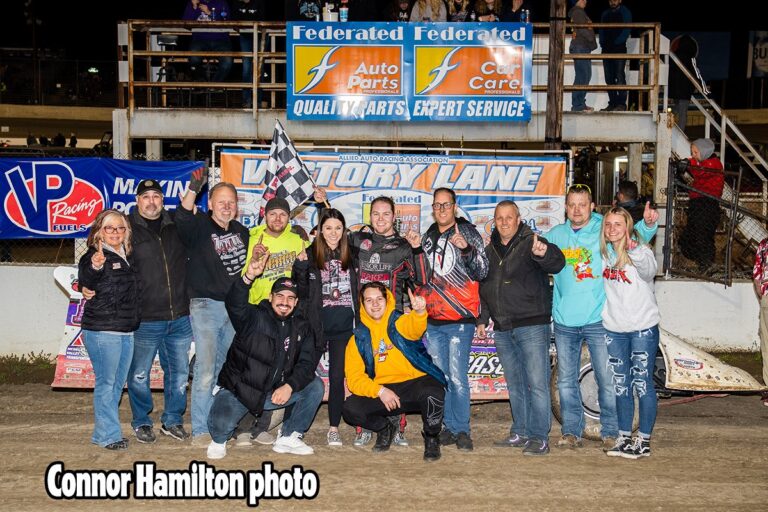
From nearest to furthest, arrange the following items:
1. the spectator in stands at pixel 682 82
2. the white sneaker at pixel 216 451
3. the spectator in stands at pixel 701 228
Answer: the white sneaker at pixel 216 451 → the spectator in stands at pixel 701 228 → the spectator in stands at pixel 682 82

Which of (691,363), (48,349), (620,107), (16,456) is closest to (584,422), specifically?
(691,363)

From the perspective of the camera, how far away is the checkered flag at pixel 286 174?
8.82 meters

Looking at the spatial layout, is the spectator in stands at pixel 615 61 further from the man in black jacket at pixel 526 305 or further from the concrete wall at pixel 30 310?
the concrete wall at pixel 30 310

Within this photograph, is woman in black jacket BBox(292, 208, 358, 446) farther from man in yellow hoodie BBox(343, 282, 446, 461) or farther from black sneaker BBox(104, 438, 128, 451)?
black sneaker BBox(104, 438, 128, 451)

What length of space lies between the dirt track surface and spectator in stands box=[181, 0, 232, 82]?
7.87m

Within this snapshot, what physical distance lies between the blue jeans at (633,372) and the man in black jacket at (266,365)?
2425mm

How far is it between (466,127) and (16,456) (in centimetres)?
861

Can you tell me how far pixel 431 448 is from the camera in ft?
22.2

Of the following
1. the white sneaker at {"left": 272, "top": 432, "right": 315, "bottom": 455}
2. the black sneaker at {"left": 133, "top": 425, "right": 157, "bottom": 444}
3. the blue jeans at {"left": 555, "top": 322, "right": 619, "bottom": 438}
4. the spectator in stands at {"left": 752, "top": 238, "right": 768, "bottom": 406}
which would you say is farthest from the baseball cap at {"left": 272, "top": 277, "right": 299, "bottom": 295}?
the spectator in stands at {"left": 752, "top": 238, "right": 768, "bottom": 406}

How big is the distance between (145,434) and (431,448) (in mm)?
2387

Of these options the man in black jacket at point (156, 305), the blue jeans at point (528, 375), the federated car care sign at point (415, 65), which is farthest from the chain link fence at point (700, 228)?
the man in black jacket at point (156, 305)

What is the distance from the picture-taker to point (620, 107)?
558 inches

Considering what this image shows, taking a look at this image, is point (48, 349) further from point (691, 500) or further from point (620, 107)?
point (620, 107)

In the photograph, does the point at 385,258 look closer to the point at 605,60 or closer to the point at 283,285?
the point at 283,285
